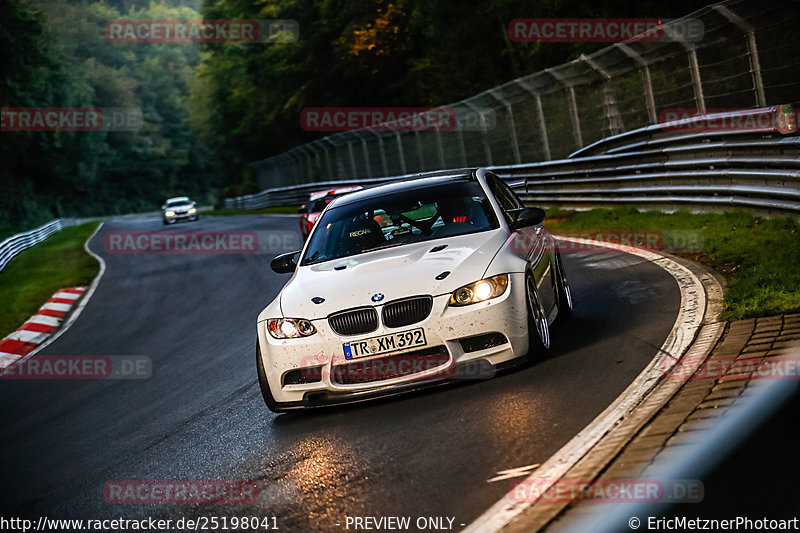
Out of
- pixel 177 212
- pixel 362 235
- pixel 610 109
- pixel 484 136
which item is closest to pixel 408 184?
pixel 362 235

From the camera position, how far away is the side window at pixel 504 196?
8062 mm

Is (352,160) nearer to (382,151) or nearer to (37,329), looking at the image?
(382,151)

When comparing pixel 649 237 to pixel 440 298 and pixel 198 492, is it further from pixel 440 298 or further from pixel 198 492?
pixel 198 492

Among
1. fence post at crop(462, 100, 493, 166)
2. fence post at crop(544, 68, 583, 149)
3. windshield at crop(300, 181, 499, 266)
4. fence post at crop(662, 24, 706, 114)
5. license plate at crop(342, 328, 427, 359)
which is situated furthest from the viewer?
fence post at crop(462, 100, 493, 166)

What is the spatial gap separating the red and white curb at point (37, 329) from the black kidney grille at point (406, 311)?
27.5ft

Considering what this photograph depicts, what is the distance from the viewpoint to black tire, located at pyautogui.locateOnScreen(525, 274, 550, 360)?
22.7ft

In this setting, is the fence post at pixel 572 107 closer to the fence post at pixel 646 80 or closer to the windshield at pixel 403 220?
the fence post at pixel 646 80

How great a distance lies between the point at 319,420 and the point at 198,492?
1.46 m

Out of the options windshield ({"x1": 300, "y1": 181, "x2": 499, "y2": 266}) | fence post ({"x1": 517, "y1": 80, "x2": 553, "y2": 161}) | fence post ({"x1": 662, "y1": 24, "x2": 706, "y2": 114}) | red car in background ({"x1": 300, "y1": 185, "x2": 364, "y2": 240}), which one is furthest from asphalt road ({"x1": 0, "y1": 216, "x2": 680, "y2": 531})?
fence post ({"x1": 517, "y1": 80, "x2": 553, "y2": 161})

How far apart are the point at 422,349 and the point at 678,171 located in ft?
32.7

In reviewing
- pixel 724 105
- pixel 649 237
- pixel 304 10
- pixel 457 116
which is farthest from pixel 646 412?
pixel 304 10

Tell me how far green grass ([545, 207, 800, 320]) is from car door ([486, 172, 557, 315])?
133cm

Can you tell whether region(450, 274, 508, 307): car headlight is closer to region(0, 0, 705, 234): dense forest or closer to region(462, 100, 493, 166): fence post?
region(462, 100, 493, 166): fence post

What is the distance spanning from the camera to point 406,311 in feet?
21.8
